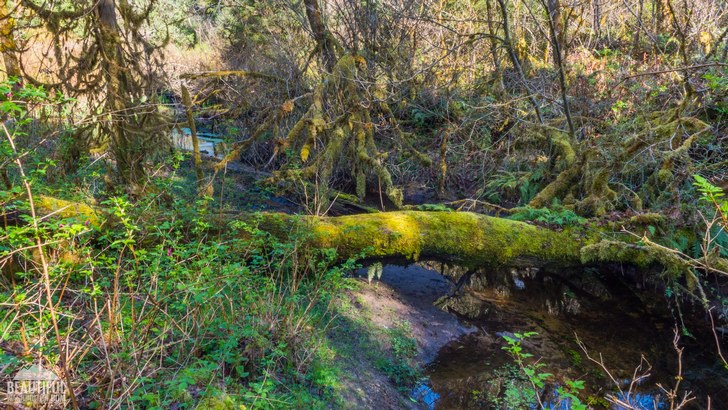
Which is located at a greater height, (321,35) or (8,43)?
(321,35)

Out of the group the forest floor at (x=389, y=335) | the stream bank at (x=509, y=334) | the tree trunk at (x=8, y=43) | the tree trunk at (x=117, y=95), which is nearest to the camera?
the forest floor at (x=389, y=335)

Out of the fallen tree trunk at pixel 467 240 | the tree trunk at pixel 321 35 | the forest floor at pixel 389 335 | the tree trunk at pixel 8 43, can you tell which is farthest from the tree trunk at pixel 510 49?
the tree trunk at pixel 8 43

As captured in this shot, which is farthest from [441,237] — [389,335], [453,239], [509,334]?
[509,334]

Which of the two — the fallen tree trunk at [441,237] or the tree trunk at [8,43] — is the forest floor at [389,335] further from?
the tree trunk at [8,43]

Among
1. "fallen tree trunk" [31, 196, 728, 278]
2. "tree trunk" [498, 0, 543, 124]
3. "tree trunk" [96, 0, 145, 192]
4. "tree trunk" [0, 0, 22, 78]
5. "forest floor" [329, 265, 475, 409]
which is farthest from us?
"tree trunk" [498, 0, 543, 124]

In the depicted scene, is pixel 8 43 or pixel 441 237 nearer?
pixel 441 237

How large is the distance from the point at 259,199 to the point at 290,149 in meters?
1.38

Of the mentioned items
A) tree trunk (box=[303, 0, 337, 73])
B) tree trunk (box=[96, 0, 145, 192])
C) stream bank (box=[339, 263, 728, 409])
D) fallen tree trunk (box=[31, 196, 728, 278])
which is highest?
tree trunk (box=[303, 0, 337, 73])

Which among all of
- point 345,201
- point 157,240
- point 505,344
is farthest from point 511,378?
point 345,201

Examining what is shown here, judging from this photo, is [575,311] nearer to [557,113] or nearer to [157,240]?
[557,113]

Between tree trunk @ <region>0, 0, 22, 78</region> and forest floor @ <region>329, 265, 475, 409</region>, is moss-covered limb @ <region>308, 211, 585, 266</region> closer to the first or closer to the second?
forest floor @ <region>329, 265, 475, 409</region>

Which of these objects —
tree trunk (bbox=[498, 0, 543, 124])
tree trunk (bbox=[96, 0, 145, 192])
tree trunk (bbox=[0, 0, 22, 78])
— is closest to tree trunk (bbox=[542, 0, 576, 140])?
tree trunk (bbox=[498, 0, 543, 124])

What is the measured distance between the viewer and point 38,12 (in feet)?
19.9

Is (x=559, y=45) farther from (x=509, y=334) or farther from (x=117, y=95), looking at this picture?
(x=117, y=95)
